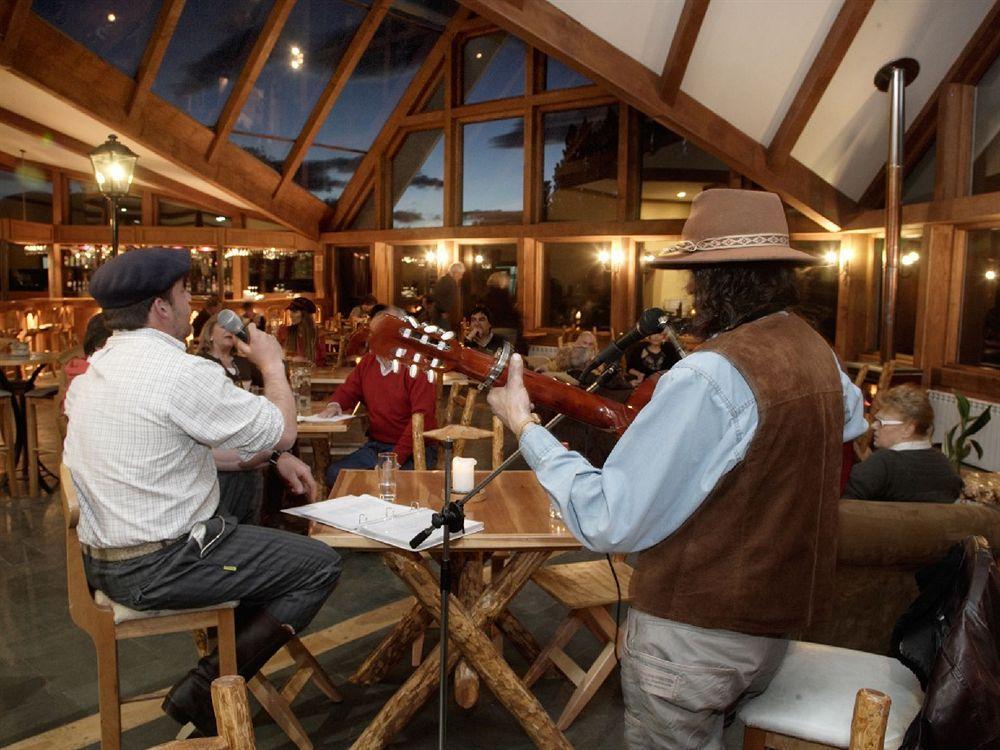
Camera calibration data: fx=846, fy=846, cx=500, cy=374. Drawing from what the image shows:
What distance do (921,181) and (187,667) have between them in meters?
8.22

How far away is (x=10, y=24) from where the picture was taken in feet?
26.1

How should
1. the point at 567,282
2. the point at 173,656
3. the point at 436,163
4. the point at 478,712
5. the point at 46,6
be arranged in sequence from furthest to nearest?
the point at 436,163 → the point at 567,282 → the point at 46,6 → the point at 173,656 → the point at 478,712

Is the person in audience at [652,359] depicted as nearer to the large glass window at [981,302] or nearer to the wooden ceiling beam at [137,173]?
the large glass window at [981,302]

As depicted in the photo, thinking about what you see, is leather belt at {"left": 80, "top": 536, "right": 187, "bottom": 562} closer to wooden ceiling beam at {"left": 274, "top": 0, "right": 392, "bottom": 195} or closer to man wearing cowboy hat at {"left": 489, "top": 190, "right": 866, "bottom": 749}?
man wearing cowboy hat at {"left": 489, "top": 190, "right": 866, "bottom": 749}

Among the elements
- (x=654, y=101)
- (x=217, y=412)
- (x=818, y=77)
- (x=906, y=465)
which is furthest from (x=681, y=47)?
(x=217, y=412)

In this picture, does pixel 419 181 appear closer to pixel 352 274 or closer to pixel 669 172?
pixel 352 274

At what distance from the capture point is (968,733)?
1.61 metres

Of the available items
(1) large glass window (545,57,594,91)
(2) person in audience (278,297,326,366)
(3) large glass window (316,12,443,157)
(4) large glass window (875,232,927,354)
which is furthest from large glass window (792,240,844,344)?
(3) large glass window (316,12,443,157)

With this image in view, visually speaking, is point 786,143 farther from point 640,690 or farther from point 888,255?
point 640,690

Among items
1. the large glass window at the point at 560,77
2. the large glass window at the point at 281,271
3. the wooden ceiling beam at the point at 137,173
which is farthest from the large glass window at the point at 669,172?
the wooden ceiling beam at the point at 137,173

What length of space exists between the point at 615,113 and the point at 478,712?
9.87m

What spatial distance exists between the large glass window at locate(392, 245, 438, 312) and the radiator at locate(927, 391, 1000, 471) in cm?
799

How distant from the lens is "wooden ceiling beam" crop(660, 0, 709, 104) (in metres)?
6.69

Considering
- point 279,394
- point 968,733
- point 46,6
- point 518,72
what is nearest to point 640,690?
point 968,733
